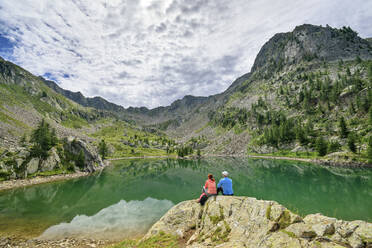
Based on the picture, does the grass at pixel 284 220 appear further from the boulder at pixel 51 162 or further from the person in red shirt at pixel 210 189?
the boulder at pixel 51 162

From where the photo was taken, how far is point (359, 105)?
10156 cm

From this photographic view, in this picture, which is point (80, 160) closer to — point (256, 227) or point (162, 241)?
point (162, 241)

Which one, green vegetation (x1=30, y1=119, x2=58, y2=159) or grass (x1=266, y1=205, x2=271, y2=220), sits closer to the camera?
grass (x1=266, y1=205, x2=271, y2=220)

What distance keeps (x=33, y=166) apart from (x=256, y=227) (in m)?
74.8

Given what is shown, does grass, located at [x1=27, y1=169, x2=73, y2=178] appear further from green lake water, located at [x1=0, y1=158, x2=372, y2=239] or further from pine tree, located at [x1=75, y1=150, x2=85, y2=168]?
green lake water, located at [x1=0, y1=158, x2=372, y2=239]

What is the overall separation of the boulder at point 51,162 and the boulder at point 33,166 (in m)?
1.91

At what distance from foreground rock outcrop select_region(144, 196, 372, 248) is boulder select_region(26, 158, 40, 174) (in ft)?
210

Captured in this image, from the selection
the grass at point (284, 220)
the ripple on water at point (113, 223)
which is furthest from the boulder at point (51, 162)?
the grass at point (284, 220)

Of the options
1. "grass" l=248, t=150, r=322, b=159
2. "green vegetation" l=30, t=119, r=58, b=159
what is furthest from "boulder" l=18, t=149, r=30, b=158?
"grass" l=248, t=150, r=322, b=159

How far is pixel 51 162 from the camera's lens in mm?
63656

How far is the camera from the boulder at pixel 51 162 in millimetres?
61250

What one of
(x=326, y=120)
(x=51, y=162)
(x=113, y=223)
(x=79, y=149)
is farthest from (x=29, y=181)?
(x=326, y=120)

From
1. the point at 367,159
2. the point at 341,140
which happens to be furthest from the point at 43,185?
the point at 341,140

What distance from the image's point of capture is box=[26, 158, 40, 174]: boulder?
184 feet
